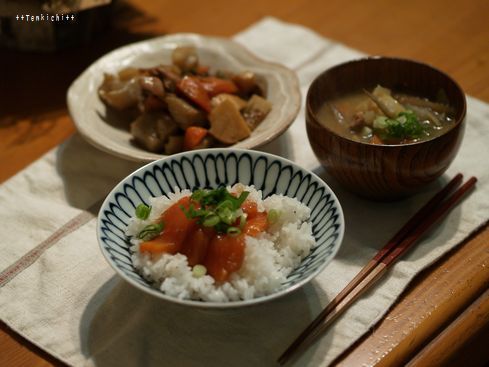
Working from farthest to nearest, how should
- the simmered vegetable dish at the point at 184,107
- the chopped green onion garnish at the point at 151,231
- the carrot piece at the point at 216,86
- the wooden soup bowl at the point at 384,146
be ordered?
the carrot piece at the point at 216,86 → the simmered vegetable dish at the point at 184,107 → the wooden soup bowl at the point at 384,146 → the chopped green onion garnish at the point at 151,231

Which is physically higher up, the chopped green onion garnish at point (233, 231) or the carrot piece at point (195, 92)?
the chopped green onion garnish at point (233, 231)

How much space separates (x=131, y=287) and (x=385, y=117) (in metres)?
0.88

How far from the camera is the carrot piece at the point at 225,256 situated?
1338 millimetres

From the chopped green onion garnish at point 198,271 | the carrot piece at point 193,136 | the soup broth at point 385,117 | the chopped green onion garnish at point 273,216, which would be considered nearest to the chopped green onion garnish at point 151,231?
the chopped green onion garnish at point 198,271

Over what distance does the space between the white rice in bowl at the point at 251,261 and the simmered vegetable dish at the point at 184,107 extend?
459 mm

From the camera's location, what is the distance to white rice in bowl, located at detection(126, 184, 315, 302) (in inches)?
51.0

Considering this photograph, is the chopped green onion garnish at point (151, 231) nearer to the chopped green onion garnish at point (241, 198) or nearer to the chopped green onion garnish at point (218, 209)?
the chopped green onion garnish at point (218, 209)

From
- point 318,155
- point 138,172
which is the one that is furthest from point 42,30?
point 318,155

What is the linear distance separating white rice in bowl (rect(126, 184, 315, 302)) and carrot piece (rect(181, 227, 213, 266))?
0.03 metres

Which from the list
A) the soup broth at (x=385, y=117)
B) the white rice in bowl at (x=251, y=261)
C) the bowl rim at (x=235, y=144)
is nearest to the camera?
the white rice in bowl at (x=251, y=261)

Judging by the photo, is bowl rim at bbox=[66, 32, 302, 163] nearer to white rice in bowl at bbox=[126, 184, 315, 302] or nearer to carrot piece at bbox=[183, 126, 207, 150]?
carrot piece at bbox=[183, 126, 207, 150]

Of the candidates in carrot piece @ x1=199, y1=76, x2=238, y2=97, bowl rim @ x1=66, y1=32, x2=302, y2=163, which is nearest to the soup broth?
bowl rim @ x1=66, y1=32, x2=302, y2=163

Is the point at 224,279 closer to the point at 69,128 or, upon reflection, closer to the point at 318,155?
the point at 318,155

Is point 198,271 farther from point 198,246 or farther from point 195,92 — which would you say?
point 195,92
